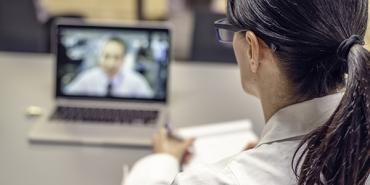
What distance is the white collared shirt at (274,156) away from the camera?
0.89 meters

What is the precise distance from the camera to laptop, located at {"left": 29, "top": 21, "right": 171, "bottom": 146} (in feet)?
5.72

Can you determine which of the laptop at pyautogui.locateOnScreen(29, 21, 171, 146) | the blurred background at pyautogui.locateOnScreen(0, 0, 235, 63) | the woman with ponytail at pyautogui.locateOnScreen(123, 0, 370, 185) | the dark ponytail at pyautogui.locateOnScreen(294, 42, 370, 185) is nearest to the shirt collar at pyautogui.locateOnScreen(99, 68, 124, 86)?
the laptop at pyautogui.locateOnScreen(29, 21, 171, 146)

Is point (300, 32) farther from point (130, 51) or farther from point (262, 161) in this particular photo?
point (130, 51)

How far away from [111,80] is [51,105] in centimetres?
18

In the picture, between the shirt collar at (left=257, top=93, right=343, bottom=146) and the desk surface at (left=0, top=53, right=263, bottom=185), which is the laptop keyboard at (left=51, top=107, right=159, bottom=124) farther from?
the shirt collar at (left=257, top=93, right=343, bottom=146)

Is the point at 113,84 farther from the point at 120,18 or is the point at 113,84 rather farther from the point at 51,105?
the point at 120,18

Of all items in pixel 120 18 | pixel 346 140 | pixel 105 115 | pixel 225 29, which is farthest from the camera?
pixel 120 18

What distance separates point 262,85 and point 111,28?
0.88m

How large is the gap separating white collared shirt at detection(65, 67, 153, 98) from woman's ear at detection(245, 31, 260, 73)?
2.76ft

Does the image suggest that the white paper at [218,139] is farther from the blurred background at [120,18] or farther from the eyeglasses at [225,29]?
the blurred background at [120,18]

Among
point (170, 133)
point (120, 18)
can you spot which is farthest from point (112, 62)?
point (120, 18)

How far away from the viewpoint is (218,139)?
1546mm

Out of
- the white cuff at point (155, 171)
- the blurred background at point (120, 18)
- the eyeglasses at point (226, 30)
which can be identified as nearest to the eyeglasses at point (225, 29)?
the eyeglasses at point (226, 30)

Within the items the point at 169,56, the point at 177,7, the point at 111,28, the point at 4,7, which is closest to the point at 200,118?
the point at 169,56
